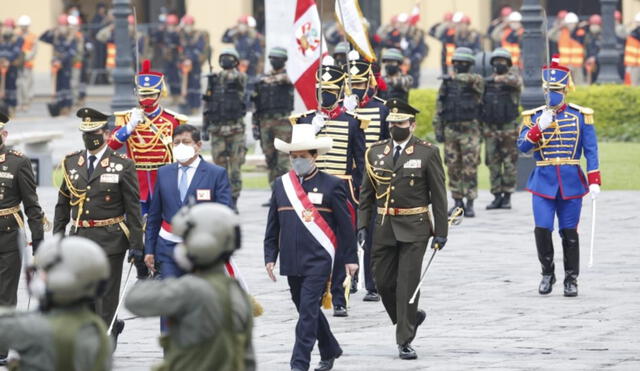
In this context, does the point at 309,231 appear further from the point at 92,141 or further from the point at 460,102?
the point at 460,102

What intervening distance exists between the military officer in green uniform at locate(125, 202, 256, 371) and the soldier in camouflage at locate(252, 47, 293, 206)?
45.9 feet

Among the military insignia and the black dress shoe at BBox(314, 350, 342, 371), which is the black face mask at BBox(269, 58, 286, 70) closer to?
the military insignia

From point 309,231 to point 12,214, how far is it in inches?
77.8

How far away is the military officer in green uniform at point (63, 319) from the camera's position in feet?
19.9

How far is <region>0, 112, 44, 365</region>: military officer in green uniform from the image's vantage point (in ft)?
36.6

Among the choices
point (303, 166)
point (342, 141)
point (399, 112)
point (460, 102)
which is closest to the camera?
point (303, 166)

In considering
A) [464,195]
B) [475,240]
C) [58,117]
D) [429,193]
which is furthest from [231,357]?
[58,117]

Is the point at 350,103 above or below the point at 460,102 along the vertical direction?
above

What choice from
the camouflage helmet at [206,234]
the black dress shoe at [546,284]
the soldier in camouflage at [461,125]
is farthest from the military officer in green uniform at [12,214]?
the soldier in camouflage at [461,125]

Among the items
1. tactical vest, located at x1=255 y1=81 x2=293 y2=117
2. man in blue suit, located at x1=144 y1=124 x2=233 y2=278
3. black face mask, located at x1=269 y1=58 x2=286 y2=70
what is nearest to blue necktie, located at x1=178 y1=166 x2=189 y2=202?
man in blue suit, located at x1=144 y1=124 x2=233 y2=278

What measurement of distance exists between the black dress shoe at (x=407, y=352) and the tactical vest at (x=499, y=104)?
9340 millimetres

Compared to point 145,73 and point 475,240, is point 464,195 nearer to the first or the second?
point 475,240

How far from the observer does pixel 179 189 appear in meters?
10.7

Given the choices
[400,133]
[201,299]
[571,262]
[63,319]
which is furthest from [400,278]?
[63,319]
